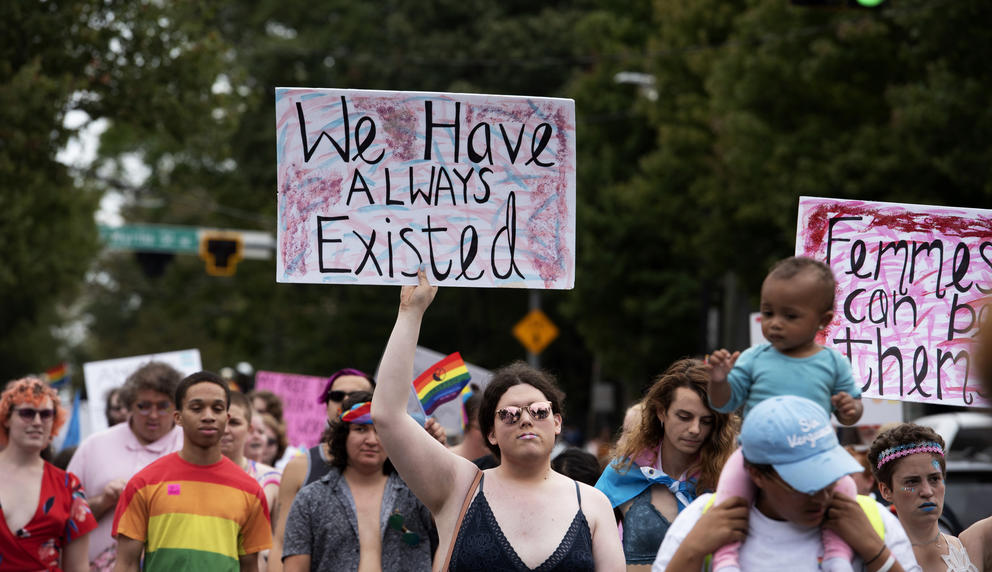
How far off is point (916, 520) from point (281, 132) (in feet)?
9.30

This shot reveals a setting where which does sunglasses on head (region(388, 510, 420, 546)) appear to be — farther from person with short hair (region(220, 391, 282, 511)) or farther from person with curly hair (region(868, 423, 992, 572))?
person with curly hair (region(868, 423, 992, 572))

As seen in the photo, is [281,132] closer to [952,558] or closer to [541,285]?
[541,285]

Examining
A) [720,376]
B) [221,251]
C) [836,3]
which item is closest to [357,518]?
[720,376]

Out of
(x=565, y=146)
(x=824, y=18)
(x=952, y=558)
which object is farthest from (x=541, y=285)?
(x=824, y=18)

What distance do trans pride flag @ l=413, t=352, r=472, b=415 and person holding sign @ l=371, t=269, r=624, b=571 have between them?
225 cm

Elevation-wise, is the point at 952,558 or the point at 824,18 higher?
the point at 824,18

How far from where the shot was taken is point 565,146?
5.45 m

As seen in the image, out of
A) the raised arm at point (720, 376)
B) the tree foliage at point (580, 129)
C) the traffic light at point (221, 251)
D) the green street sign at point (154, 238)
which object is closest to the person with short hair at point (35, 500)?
the raised arm at point (720, 376)

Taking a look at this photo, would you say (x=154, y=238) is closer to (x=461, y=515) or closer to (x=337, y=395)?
(x=337, y=395)

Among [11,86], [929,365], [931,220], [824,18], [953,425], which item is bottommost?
[953,425]

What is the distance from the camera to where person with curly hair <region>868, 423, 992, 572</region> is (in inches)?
213

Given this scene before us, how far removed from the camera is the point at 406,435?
4.68 m

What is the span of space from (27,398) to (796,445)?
4643mm

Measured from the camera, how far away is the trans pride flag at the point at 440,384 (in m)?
7.20
